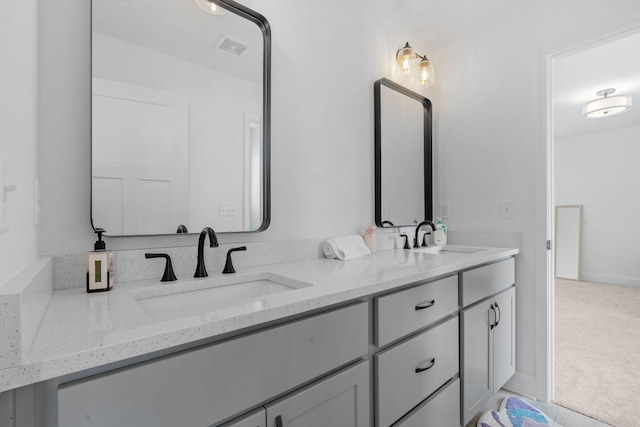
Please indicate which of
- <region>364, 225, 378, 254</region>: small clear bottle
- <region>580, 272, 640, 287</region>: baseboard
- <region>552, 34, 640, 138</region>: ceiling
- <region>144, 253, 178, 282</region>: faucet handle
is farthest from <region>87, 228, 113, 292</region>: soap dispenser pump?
<region>580, 272, 640, 287</region>: baseboard

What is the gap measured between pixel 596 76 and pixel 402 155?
242 centimetres

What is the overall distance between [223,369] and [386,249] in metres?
1.44

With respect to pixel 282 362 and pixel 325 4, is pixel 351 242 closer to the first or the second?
pixel 282 362

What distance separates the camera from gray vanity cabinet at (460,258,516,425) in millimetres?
1512

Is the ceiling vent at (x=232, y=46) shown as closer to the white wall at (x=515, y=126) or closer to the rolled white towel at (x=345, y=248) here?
the rolled white towel at (x=345, y=248)

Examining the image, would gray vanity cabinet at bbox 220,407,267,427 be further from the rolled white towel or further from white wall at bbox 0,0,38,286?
the rolled white towel

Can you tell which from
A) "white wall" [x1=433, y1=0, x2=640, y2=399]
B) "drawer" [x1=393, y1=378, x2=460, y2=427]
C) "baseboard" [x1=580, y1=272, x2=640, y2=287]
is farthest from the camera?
"baseboard" [x1=580, y1=272, x2=640, y2=287]

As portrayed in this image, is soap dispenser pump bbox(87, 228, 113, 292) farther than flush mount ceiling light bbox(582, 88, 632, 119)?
No

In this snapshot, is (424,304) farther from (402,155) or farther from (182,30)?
(182,30)

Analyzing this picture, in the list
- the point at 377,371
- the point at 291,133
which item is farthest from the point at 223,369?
the point at 291,133

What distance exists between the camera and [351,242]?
168cm

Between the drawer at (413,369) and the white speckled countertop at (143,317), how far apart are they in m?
0.24

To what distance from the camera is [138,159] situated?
3.61 feet

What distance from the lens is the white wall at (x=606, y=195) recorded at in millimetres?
4648
